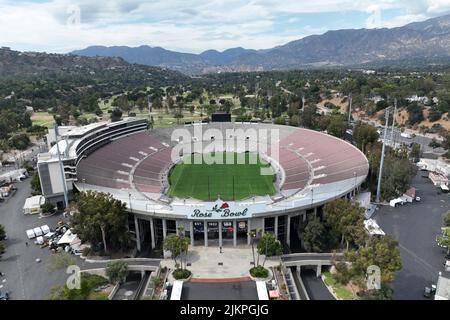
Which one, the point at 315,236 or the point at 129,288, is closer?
the point at 129,288

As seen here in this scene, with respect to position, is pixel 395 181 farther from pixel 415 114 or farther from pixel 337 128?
pixel 415 114

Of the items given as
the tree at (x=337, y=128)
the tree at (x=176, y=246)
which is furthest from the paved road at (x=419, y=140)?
the tree at (x=176, y=246)

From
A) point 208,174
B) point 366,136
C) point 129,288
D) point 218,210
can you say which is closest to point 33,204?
point 129,288

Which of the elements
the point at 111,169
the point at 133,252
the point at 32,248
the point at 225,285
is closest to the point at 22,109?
the point at 111,169

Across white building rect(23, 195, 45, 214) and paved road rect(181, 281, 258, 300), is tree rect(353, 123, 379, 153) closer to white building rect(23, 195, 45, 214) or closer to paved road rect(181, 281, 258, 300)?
paved road rect(181, 281, 258, 300)

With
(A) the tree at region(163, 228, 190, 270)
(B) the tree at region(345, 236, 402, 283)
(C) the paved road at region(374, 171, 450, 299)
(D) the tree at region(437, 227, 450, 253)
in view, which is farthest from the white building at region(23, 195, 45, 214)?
(D) the tree at region(437, 227, 450, 253)

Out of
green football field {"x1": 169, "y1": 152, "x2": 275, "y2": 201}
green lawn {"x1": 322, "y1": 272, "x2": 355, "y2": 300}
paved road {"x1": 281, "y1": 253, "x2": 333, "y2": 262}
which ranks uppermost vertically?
paved road {"x1": 281, "y1": 253, "x2": 333, "y2": 262}
